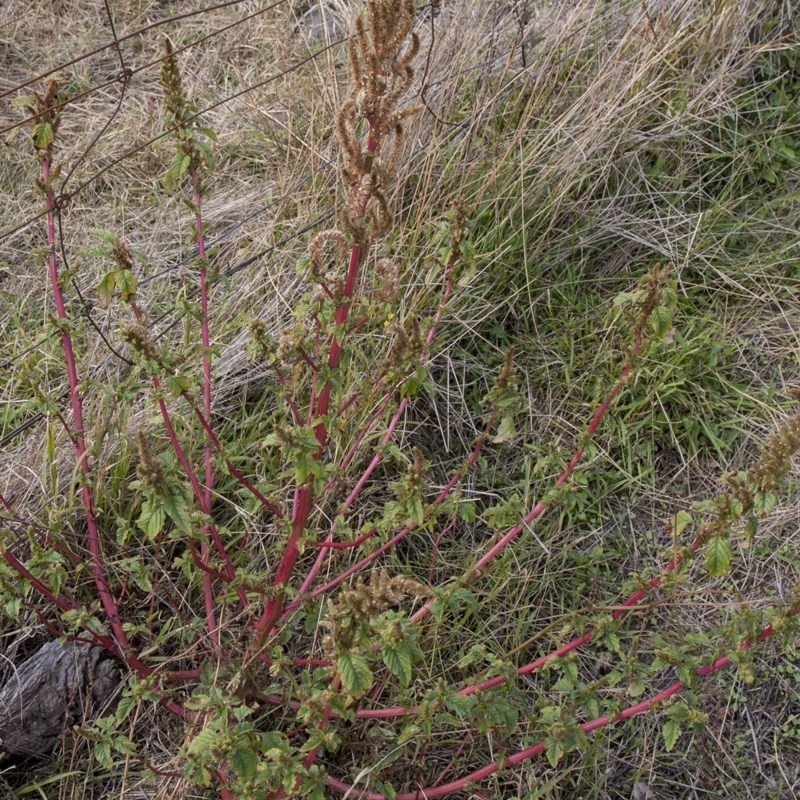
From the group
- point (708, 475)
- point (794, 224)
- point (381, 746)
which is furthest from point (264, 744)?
point (794, 224)

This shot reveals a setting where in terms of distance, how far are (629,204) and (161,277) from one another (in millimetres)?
1757

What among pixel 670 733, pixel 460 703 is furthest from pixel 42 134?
pixel 670 733

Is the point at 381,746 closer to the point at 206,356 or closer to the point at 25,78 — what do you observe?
the point at 206,356

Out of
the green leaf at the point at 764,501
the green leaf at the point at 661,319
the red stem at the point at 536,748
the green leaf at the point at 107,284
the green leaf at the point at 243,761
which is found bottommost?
the red stem at the point at 536,748

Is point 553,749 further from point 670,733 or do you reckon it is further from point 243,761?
point 243,761

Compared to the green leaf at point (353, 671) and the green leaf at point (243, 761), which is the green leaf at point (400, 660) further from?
the green leaf at point (243, 761)

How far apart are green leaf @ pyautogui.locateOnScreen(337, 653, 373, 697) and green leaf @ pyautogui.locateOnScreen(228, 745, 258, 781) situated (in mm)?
349

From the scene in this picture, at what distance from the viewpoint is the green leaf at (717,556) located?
164cm

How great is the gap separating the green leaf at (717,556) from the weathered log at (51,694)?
1517 millimetres

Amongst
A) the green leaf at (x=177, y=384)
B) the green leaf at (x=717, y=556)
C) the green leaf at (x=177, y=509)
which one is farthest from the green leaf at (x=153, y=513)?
the green leaf at (x=717, y=556)

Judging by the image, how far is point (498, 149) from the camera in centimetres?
320

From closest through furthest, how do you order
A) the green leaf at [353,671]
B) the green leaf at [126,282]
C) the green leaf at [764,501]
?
the green leaf at [353,671] → the green leaf at [764,501] → the green leaf at [126,282]

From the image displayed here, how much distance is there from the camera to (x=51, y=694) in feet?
7.25

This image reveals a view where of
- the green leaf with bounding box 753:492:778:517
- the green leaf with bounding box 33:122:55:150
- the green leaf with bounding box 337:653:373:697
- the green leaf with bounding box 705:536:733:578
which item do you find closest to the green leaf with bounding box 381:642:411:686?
the green leaf with bounding box 337:653:373:697
